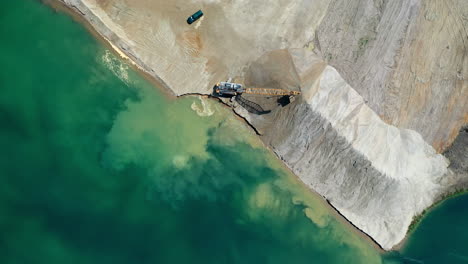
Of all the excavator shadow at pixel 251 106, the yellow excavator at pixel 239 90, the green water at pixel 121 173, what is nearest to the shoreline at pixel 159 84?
the green water at pixel 121 173

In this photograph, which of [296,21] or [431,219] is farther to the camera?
[431,219]

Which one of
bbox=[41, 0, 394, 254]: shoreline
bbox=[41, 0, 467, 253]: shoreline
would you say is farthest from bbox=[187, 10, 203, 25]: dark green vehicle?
bbox=[41, 0, 394, 254]: shoreline

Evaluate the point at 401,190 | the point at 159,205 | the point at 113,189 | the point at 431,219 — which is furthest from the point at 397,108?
the point at 113,189

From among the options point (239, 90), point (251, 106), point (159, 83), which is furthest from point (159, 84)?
point (251, 106)

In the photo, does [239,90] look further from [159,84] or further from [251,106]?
[159,84]

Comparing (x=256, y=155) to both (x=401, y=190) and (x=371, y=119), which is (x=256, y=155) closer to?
(x=371, y=119)

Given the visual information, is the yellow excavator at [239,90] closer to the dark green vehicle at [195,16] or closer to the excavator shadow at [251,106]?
the excavator shadow at [251,106]
